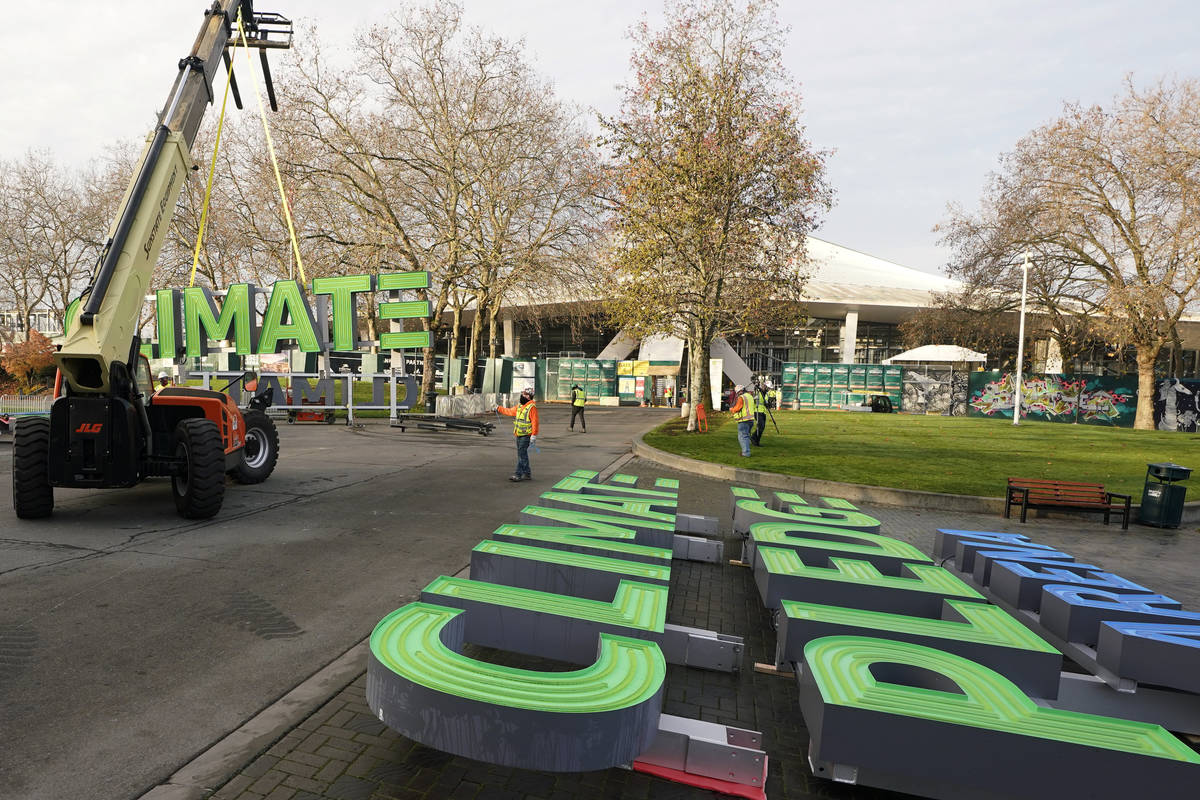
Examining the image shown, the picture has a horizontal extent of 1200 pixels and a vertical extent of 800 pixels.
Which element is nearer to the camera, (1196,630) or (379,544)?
(1196,630)

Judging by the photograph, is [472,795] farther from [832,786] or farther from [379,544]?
[379,544]

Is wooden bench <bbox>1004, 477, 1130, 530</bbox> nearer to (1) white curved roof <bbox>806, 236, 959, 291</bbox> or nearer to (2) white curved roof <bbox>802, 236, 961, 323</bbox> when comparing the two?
(2) white curved roof <bbox>802, 236, 961, 323</bbox>

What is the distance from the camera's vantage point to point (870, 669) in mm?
3547

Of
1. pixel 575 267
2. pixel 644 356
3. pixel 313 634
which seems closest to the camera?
pixel 313 634

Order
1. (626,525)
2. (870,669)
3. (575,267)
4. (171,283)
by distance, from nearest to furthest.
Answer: (870,669) → (626,525) → (575,267) → (171,283)

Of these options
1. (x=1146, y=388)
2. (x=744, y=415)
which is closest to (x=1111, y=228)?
(x=1146, y=388)

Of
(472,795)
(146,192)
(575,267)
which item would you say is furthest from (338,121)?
(472,795)

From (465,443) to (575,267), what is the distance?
1373 cm

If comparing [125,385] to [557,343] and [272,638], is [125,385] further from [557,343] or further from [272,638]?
[557,343]

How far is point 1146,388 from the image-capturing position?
29.0m

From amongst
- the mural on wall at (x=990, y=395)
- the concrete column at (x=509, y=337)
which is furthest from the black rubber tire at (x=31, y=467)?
the concrete column at (x=509, y=337)

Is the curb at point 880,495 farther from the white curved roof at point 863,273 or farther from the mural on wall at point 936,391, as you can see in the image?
the white curved roof at point 863,273

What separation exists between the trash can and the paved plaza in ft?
0.86

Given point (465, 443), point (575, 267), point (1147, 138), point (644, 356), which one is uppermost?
point (1147, 138)
